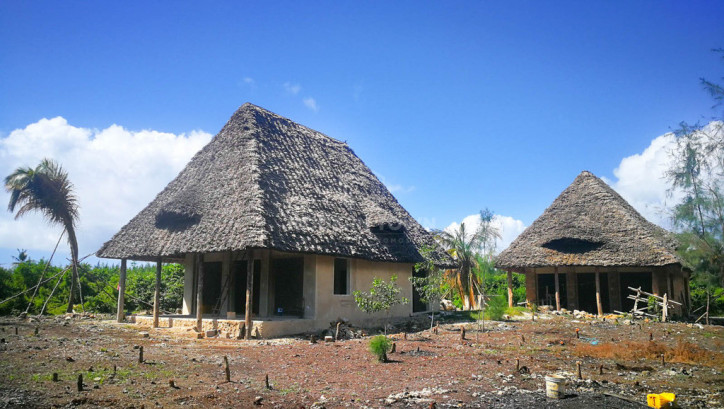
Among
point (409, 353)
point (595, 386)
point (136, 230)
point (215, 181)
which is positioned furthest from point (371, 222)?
point (595, 386)

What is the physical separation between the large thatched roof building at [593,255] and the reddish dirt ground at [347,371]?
24.3ft

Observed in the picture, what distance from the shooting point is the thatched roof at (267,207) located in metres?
13.4

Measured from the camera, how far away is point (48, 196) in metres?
20.2

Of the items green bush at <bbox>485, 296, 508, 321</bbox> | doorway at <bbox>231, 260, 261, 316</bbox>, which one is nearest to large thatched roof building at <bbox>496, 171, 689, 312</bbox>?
green bush at <bbox>485, 296, 508, 321</bbox>

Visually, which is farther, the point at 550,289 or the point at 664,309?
the point at 550,289

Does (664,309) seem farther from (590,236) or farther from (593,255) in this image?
(590,236)

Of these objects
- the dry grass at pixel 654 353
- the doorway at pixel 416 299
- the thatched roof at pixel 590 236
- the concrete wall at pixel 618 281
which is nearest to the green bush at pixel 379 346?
the dry grass at pixel 654 353

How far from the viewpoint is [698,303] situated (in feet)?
86.5

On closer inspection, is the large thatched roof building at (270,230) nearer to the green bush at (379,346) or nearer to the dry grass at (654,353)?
the green bush at (379,346)

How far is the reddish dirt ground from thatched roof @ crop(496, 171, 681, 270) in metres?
7.20

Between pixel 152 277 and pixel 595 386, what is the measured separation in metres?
21.3

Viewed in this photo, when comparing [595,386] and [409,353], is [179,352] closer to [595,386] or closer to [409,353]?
[409,353]

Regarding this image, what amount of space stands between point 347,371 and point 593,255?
16.1 meters

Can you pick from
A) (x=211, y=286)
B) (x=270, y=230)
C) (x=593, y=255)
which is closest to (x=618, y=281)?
(x=593, y=255)
